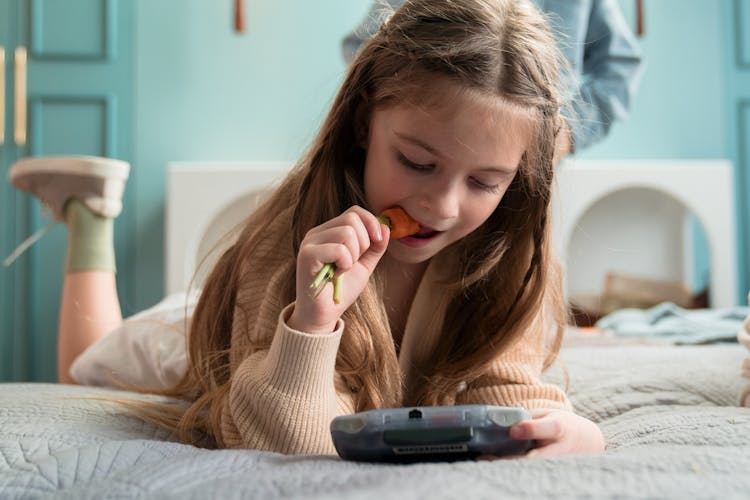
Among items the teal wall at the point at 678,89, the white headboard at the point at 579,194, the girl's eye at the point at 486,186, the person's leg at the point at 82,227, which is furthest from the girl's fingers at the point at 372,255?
the teal wall at the point at 678,89

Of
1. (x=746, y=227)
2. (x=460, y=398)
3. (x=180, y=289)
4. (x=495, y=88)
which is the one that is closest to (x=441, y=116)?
(x=495, y=88)

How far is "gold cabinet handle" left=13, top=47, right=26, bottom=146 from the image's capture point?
2.95 meters

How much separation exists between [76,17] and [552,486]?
284 centimetres

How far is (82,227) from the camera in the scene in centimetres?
160

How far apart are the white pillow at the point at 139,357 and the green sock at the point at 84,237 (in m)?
0.21

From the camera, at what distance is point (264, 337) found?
976 mm

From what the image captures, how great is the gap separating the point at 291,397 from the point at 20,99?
96.6 inches

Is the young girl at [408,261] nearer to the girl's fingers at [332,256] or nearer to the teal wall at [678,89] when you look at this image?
the girl's fingers at [332,256]

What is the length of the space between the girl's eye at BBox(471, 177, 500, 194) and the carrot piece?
0.25ft

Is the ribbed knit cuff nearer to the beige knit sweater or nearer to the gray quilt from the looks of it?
the beige knit sweater

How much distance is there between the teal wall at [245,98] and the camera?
3008mm

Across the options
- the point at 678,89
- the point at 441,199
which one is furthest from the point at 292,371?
the point at 678,89

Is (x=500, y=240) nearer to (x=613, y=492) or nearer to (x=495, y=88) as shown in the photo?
(x=495, y=88)

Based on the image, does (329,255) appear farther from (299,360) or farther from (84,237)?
(84,237)
